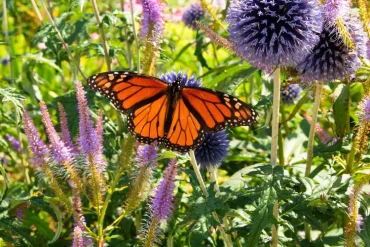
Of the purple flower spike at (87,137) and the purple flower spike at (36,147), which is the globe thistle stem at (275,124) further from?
the purple flower spike at (36,147)

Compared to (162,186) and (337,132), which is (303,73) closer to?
(337,132)

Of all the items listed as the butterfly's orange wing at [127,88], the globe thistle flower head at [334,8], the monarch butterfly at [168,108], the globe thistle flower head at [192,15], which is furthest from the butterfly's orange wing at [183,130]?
the globe thistle flower head at [192,15]

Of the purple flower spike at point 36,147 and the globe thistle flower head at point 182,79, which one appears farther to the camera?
the globe thistle flower head at point 182,79

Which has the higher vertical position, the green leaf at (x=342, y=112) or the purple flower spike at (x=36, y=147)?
the green leaf at (x=342, y=112)

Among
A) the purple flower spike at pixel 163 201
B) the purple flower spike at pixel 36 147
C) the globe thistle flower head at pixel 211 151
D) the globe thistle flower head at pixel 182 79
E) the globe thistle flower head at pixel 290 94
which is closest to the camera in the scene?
the purple flower spike at pixel 163 201

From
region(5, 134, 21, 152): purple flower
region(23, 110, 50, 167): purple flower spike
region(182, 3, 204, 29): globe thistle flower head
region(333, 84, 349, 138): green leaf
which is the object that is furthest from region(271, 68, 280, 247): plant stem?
region(182, 3, 204, 29): globe thistle flower head

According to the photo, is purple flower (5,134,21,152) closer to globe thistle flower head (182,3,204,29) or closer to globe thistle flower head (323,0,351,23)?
globe thistle flower head (182,3,204,29)

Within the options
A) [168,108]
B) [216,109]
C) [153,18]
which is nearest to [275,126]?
[216,109]
